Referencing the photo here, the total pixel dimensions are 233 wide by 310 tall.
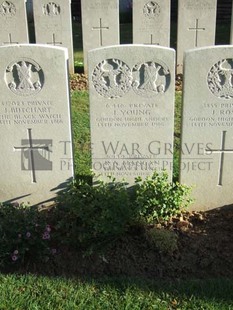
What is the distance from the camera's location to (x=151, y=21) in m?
9.51

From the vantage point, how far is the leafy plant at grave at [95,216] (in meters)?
4.03

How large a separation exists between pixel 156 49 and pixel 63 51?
0.89 meters

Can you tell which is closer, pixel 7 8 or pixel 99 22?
pixel 7 8

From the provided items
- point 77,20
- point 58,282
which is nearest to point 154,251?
point 58,282

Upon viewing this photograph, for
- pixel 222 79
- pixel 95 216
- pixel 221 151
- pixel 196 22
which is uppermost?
pixel 196 22

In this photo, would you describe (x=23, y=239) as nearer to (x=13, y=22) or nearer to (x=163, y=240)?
(x=163, y=240)

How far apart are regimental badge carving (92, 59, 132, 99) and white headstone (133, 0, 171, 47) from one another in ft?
18.7

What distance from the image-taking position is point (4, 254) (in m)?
3.82

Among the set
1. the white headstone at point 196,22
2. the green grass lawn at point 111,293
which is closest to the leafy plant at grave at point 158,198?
the green grass lawn at point 111,293

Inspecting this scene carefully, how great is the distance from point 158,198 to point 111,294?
1167mm

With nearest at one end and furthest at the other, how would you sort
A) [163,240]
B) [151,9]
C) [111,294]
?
[111,294] → [163,240] → [151,9]

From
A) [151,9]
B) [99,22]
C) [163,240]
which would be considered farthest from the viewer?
[99,22]

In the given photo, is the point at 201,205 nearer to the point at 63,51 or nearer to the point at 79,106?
the point at 63,51

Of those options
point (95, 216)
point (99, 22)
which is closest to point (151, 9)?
point (99, 22)
